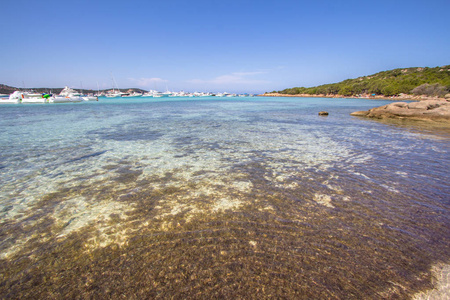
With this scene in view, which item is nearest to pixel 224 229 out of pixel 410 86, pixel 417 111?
pixel 417 111

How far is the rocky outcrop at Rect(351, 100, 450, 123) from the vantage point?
21936 millimetres

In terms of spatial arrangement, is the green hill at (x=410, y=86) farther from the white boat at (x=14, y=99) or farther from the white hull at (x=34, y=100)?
the white boat at (x=14, y=99)

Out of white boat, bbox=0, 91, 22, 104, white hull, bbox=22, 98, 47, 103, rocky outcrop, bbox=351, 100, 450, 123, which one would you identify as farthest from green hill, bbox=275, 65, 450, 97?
white boat, bbox=0, 91, 22, 104

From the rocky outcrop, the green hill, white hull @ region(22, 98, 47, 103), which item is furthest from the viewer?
the green hill

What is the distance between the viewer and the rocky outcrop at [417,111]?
21.9m

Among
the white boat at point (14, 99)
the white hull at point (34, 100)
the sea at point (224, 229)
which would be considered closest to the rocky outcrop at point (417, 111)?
the sea at point (224, 229)

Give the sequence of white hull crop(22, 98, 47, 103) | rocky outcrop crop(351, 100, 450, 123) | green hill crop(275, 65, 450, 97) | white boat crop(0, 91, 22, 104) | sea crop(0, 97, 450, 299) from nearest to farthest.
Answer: sea crop(0, 97, 450, 299) < rocky outcrop crop(351, 100, 450, 123) < white boat crop(0, 91, 22, 104) < white hull crop(22, 98, 47, 103) < green hill crop(275, 65, 450, 97)

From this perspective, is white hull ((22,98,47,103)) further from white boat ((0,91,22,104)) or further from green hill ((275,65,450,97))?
green hill ((275,65,450,97))

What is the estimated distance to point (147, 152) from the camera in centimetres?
994

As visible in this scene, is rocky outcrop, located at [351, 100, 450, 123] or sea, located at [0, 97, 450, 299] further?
rocky outcrop, located at [351, 100, 450, 123]

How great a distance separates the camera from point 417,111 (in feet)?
78.3

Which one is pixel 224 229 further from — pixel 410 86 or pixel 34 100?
pixel 410 86

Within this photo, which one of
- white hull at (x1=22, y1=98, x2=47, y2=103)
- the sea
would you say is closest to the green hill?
the sea

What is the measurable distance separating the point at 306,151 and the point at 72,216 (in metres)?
9.51
